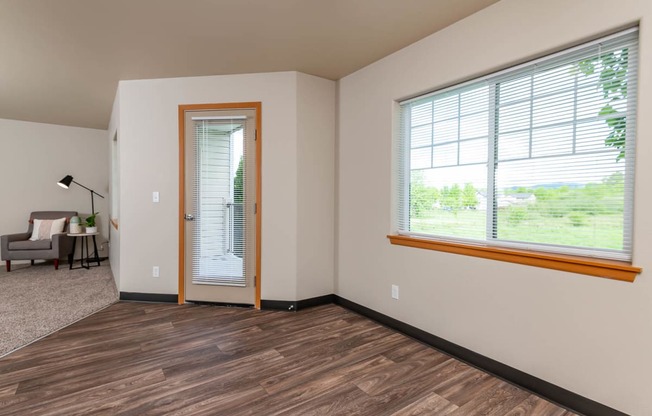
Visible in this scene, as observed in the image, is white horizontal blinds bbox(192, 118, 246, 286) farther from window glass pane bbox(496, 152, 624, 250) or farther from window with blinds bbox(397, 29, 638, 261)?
window glass pane bbox(496, 152, 624, 250)

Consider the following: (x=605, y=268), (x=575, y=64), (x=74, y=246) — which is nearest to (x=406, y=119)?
(x=575, y=64)

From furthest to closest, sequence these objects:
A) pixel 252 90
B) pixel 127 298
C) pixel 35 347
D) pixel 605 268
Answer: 1. pixel 127 298
2. pixel 252 90
3. pixel 35 347
4. pixel 605 268

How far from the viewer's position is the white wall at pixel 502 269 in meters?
1.65

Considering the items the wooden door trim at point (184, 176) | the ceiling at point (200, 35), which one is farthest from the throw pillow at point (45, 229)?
the wooden door trim at point (184, 176)

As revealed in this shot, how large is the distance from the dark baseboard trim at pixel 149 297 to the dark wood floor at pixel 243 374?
0.56 metres

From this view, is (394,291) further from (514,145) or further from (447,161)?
(514,145)

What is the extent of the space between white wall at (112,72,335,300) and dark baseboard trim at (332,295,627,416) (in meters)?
1.19

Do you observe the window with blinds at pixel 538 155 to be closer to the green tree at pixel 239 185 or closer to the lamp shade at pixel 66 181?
the green tree at pixel 239 185

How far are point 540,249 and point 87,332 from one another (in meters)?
3.56

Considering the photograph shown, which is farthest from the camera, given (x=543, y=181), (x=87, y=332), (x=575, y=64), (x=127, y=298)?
(x=127, y=298)

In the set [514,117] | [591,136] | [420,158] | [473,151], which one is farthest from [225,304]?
[591,136]

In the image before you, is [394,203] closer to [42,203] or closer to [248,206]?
[248,206]

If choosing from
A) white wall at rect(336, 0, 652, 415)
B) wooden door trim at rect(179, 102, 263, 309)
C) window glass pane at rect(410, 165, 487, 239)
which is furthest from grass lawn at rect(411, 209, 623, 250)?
wooden door trim at rect(179, 102, 263, 309)

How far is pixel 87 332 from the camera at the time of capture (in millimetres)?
2834
